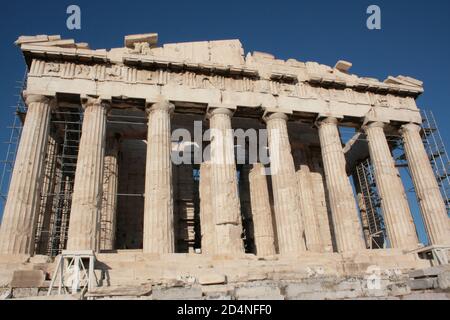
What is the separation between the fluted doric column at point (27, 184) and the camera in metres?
13.1

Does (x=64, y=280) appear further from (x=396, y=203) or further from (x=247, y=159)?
(x=396, y=203)

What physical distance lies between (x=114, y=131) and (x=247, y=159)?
7.61 metres

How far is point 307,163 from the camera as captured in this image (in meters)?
22.8

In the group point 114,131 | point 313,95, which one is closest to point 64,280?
point 114,131

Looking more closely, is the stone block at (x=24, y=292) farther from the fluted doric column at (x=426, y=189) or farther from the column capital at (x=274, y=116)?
the fluted doric column at (x=426, y=189)

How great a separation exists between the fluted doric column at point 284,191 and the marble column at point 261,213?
106 inches

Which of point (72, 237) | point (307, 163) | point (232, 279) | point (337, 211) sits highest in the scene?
point (307, 163)

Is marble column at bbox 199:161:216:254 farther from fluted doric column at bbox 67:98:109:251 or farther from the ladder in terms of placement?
the ladder

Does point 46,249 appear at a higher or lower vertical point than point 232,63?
lower

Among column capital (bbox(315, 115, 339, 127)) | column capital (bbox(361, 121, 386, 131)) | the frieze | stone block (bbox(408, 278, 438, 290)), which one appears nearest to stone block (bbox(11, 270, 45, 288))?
the frieze

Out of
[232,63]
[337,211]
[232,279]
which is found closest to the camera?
[232,279]

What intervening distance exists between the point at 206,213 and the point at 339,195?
256 inches

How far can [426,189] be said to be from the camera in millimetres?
18469

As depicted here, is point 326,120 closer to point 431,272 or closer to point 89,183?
point 431,272
